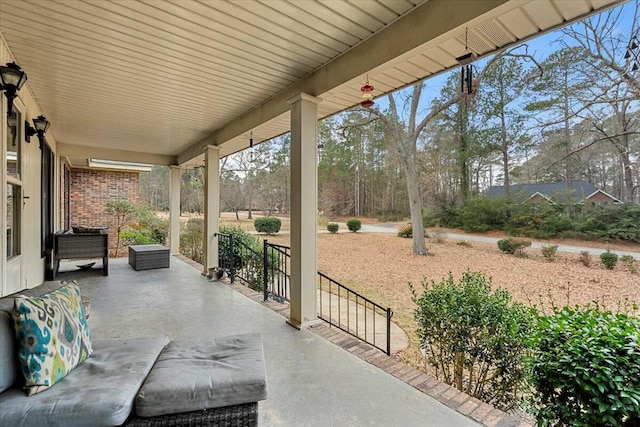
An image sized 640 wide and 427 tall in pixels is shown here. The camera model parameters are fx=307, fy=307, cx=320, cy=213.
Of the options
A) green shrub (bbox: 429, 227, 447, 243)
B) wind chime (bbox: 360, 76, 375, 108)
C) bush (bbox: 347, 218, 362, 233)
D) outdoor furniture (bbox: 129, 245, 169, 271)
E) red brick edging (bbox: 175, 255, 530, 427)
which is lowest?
red brick edging (bbox: 175, 255, 530, 427)

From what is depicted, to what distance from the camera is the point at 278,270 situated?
18.4 feet

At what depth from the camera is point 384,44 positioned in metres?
2.57

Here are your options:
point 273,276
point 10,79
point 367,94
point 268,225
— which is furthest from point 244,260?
point 268,225

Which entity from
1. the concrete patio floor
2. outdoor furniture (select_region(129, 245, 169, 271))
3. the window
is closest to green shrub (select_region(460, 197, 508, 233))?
the concrete patio floor

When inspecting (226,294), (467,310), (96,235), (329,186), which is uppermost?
(329,186)

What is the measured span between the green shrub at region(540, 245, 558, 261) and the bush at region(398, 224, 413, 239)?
3408mm

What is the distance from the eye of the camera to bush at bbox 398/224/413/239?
894 centimetres

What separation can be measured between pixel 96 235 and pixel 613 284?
8.94m

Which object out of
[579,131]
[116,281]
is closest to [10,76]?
[116,281]

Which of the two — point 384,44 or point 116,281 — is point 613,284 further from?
point 116,281

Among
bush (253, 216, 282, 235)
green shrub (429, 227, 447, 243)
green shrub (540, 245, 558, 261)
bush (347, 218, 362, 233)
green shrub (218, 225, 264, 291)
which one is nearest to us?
green shrub (540, 245, 558, 261)

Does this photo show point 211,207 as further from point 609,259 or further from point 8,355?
point 609,259

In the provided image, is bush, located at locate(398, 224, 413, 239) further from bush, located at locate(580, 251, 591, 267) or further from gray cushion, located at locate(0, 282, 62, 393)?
gray cushion, located at locate(0, 282, 62, 393)

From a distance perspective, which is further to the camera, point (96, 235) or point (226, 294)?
point (96, 235)
